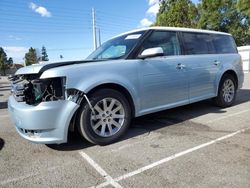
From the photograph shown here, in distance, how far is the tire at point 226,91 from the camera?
5898 mm

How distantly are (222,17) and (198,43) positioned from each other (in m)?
24.3

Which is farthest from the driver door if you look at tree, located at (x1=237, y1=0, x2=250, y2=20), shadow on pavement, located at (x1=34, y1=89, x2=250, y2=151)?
tree, located at (x1=237, y1=0, x2=250, y2=20)

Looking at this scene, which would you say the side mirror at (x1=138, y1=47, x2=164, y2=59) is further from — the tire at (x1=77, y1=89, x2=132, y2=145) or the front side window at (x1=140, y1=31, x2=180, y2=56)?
the tire at (x1=77, y1=89, x2=132, y2=145)

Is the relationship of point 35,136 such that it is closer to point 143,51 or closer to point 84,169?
point 84,169

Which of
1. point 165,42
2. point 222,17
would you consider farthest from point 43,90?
point 222,17

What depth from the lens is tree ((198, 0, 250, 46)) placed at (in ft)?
87.6

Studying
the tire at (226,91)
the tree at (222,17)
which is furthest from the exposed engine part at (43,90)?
the tree at (222,17)

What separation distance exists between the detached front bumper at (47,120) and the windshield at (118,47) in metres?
1.35

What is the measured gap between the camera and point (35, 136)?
348 cm

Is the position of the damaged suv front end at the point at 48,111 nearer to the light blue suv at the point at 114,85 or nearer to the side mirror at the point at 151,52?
the light blue suv at the point at 114,85

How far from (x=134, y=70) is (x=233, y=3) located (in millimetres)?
26708

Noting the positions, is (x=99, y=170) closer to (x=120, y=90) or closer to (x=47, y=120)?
(x=47, y=120)

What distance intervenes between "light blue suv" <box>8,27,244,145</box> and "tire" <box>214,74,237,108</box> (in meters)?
0.34

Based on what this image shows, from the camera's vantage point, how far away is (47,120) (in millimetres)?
3367
